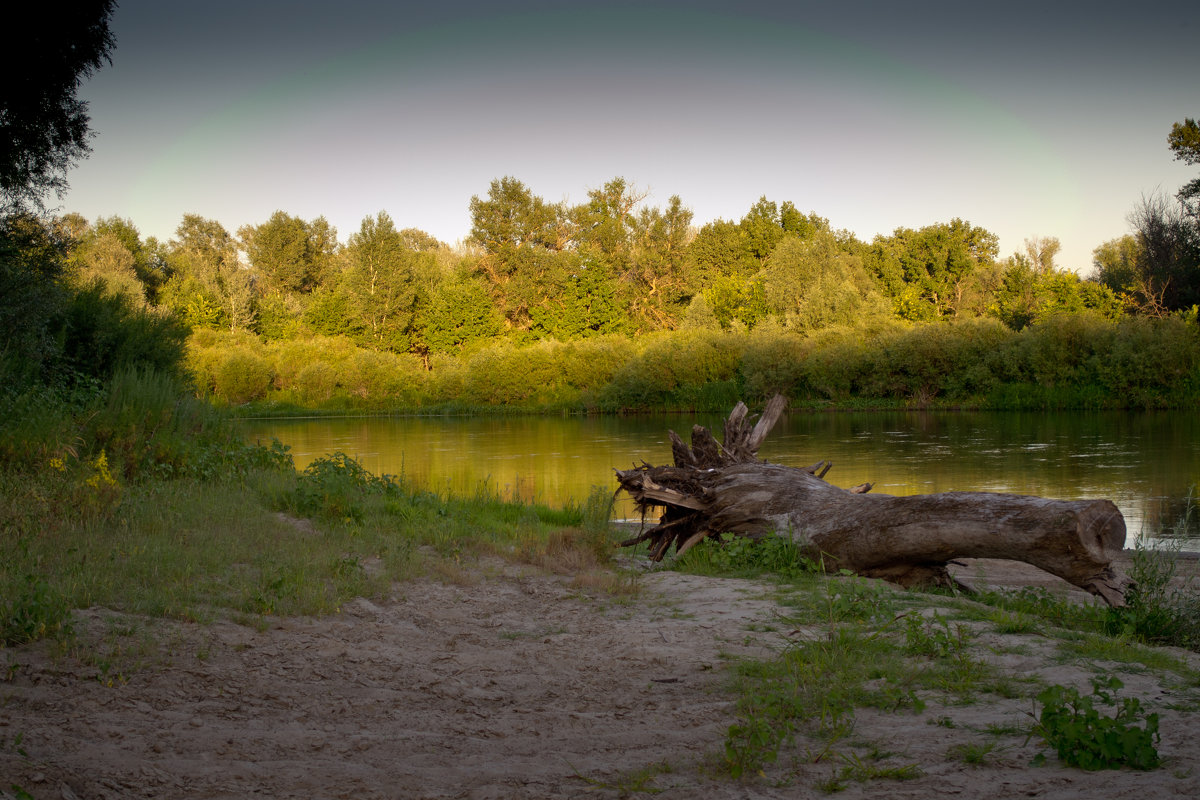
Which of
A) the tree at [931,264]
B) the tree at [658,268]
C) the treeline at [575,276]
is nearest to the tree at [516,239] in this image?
the treeline at [575,276]

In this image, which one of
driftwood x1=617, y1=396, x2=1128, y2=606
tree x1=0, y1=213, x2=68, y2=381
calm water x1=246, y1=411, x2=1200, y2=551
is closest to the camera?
driftwood x1=617, y1=396, x2=1128, y2=606

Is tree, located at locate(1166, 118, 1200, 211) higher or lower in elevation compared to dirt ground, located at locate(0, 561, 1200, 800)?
higher

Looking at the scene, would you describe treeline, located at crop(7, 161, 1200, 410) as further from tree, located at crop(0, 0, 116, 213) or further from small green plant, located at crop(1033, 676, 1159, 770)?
small green plant, located at crop(1033, 676, 1159, 770)

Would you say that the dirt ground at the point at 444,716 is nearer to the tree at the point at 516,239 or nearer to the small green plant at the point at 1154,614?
the small green plant at the point at 1154,614

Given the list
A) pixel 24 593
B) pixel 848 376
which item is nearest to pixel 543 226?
pixel 848 376

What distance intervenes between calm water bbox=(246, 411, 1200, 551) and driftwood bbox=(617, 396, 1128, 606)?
3429 millimetres

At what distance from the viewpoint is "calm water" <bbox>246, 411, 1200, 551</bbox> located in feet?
48.6

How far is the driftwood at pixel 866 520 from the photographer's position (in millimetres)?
6035

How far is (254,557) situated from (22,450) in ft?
11.2

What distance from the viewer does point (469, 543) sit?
8.04 m

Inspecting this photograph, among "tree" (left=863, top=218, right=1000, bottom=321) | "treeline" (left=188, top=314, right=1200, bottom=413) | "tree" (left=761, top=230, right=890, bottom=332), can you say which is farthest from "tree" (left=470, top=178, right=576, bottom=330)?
"tree" (left=863, top=218, right=1000, bottom=321)

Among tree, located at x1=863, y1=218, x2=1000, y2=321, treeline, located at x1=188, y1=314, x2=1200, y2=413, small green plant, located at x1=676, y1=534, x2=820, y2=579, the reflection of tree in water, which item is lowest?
the reflection of tree in water

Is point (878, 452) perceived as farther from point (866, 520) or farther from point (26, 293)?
point (26, 293)

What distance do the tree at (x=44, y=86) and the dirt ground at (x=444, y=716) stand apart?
23.6 feet
